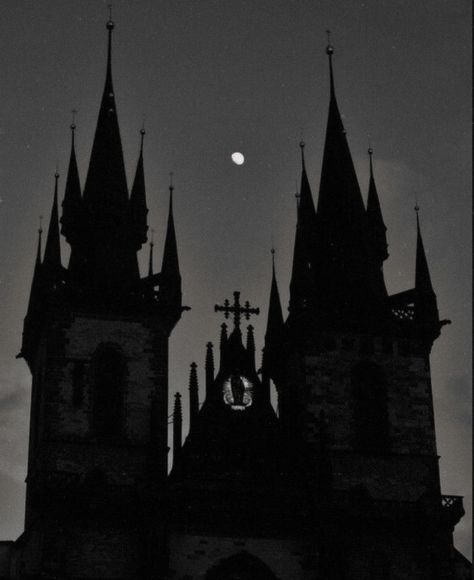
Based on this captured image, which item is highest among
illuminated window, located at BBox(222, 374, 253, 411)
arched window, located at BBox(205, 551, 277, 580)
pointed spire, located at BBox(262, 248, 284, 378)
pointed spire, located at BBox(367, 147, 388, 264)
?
pointed spire, located at BBox(367, 147, 388, 264)

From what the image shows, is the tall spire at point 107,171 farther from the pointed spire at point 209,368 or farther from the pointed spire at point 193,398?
the pointed spire at point 193,398

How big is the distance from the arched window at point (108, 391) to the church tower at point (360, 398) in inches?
213

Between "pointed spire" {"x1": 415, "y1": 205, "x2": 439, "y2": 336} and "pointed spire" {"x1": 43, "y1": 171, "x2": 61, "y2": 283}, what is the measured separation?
12530 mm

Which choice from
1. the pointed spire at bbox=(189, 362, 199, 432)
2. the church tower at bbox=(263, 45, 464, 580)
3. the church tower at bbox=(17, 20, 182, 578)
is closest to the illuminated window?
the pointed spire at bbox=(189, 362, 199, 432)

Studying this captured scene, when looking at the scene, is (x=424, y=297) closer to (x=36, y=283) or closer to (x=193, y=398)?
(x=193, y=398)

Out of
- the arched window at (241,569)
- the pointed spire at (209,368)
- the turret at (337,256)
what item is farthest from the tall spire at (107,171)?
the arched window at (241,569)

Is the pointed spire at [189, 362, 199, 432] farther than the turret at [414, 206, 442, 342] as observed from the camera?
No

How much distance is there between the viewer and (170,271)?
4788 centimetres

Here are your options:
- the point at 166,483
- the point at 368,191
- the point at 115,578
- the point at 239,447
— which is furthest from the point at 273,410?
the point at 368,191

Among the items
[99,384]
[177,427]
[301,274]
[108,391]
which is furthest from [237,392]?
[301,274]

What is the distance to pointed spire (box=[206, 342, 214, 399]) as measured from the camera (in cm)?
4531

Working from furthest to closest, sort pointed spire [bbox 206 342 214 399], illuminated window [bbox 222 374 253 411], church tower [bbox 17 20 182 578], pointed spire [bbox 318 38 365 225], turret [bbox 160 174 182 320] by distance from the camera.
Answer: pointed spire [bbox 318 38 365 225], turret [bbox 160 174 182 320], pointed spire [bbox 206 342 214 399], illuminated window [bbox 222 374 253 411], church tower [bbox 17 20 182 578]

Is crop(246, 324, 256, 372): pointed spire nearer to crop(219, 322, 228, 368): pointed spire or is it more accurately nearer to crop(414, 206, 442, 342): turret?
crop(219, 322, 228, 368): pointed spire

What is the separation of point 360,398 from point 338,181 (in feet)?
30.5
